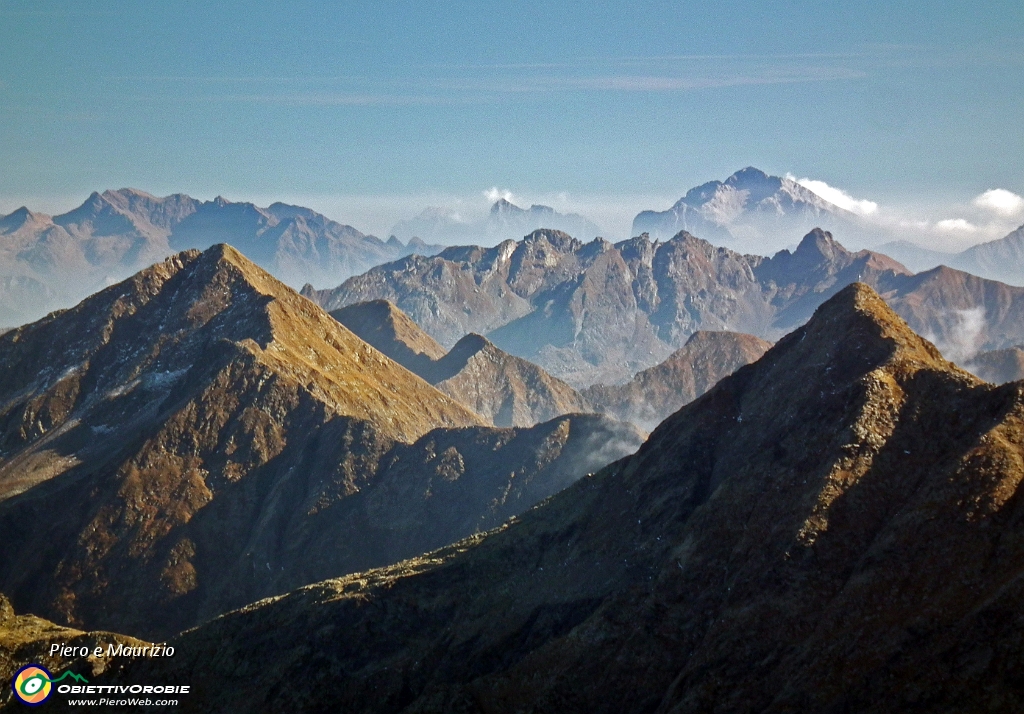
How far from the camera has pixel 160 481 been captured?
191 meters

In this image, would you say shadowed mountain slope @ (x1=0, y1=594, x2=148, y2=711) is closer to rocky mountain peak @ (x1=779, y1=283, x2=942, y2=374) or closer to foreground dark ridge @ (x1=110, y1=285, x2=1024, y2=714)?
foreground dark ridge @ (x1=110, y1=285, x2=1024, y2=714)

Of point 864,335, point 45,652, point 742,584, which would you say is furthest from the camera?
point 45,652

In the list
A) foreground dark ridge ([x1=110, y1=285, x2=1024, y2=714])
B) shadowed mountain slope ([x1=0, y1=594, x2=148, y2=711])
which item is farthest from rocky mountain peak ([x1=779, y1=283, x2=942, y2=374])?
shadowed mountain slope ([x1=0, y1=594, x2=148, y2=711])

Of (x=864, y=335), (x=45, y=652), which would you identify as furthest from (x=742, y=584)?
(x=45, y=652)

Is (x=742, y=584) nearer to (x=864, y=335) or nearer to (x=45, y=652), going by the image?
(x=864, y=335)

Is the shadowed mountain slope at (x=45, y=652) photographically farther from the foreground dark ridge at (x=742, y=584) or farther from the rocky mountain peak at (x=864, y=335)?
the rocky mountain peak at (x=864, y=335)

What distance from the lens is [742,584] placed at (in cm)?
7750

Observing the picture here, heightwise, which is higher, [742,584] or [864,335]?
[864,335]

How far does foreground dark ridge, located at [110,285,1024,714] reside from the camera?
217ft

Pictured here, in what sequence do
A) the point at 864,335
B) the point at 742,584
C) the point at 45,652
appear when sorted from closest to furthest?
the point at 742,584
the point at 864,335
the point at 45,652

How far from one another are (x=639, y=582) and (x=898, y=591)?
24.6 metres

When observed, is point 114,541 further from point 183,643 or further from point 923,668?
point 923,668

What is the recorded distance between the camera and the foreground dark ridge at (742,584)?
217ft

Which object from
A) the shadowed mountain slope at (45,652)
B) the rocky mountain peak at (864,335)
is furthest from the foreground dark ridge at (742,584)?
the shadowed mountain slope at (45,652)
